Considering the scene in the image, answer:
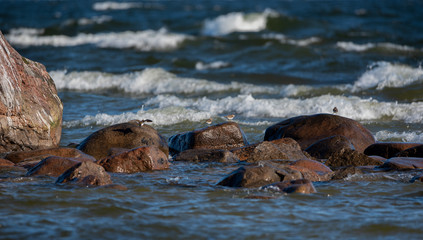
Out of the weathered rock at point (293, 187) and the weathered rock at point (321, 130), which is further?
the weathered rock at point (321, 130)

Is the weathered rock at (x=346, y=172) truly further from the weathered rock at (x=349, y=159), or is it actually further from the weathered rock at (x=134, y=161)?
the weathered rock at (x=134, y=161)

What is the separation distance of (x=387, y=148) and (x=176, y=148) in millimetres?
3309

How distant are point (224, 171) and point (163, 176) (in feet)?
2.86

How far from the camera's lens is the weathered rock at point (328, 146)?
26.6ft

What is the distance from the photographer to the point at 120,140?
27.7ft

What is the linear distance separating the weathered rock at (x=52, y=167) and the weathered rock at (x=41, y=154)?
61 cm

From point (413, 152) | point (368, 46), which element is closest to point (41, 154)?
point (413, 152)

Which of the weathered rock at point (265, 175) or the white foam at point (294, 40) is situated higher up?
Answer: the white foam at point (294, 40)

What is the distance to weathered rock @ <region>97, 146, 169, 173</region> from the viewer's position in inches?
275

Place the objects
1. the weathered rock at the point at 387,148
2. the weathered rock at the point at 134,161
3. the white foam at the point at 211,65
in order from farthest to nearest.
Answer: the white foam at the point at 211,65 → the weathered rock at the point at 387,148 → the weathered rock at the point at 134,161

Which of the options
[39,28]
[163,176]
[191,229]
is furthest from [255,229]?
[39,28]

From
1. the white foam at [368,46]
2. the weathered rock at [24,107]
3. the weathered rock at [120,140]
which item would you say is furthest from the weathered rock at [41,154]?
the white foam at [368,46]

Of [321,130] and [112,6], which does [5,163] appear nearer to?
[321,130]

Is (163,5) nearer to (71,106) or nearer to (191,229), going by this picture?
(71,106)
